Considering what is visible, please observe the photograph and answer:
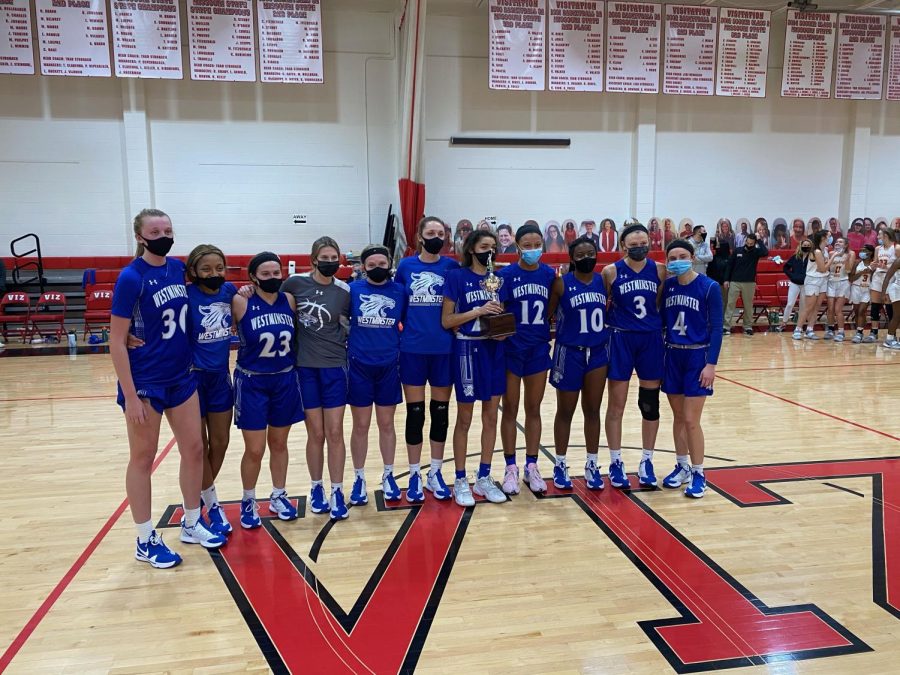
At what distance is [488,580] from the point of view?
326cm

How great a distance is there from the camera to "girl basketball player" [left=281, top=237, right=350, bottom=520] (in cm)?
376

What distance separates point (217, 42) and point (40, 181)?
442cm

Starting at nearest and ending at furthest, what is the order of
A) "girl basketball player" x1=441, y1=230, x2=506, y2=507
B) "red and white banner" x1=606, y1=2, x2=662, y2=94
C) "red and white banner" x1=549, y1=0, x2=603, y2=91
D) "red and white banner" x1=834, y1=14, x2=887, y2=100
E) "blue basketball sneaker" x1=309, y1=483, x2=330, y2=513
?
"girl basketball player" x1=441, y1=230, x2=506, y2=507 → "blue basketball sneaker" x1=309, y1=483, x2=330, y2=513 → "red and white banner" x1=549, y1=0, x2=603, y2=91 → "red and white banner" x1=606, y1=2, x2=662, y2=94 → "red and white banner" x1=834, y1=14, x2=887, y2=100

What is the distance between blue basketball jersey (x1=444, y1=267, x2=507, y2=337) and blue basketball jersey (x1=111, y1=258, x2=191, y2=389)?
1.51 metres

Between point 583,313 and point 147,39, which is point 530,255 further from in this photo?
point 147,39

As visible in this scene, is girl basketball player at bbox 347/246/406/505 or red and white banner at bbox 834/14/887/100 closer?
girl basketball player at bbox 347/246/406/505

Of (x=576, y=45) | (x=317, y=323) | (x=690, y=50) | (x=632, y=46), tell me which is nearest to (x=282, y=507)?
(x=317, y=323)

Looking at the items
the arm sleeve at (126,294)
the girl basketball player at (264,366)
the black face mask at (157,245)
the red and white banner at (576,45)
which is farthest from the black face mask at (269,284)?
the red and white banner at (576,45)

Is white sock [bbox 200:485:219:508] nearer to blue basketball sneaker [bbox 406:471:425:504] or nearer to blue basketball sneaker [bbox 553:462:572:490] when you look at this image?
blue basketball sneaker [bbox 406:471:425:504]

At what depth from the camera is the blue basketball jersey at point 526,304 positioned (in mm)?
4109

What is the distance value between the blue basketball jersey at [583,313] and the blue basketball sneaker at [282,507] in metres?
2.03

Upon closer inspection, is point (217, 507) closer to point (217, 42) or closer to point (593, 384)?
point (593, 384)

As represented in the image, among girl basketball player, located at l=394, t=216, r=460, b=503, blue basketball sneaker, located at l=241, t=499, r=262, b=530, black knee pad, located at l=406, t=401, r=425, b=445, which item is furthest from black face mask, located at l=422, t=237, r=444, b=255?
blue basketball sneaker, located at l=241, t=499, r=262, b=530

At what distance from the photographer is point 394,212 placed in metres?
13.3
